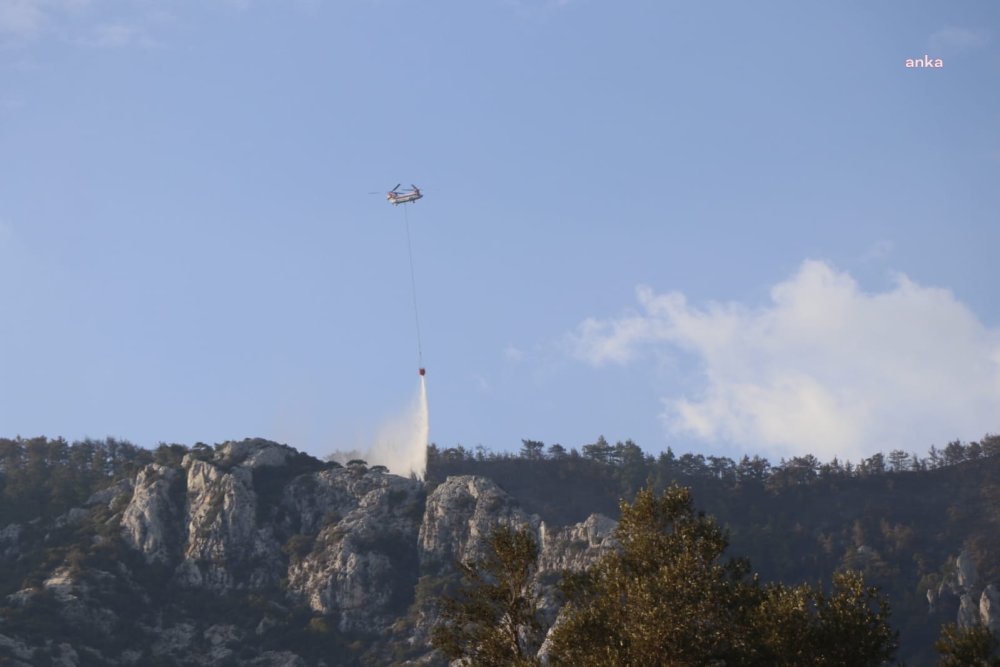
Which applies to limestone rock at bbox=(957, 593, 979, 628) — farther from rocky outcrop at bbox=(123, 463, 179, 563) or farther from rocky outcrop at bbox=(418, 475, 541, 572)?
rocky outcrop at bbox=(123, 463, 179, 563)

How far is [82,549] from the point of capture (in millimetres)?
176000

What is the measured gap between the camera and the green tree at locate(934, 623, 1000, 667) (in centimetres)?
7112

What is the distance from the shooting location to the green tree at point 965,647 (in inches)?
2800

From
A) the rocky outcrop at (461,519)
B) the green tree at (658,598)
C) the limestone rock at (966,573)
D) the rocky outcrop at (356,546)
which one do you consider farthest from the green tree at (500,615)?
the limestone rock at (966,573)

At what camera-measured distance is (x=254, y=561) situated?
579ft

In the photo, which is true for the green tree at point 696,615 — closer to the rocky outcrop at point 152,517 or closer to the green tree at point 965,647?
the green tree at point 965,647

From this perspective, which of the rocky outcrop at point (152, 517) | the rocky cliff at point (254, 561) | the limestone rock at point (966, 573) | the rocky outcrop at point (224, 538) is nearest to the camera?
the rocky cliff at point (254, 561)

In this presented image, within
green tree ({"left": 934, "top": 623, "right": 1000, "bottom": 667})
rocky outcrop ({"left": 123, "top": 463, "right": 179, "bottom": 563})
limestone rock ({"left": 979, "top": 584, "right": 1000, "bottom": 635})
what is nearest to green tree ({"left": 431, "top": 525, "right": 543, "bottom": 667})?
green tree ({"left": 934, "top": 623, "right": 1000, "bottom": 667})

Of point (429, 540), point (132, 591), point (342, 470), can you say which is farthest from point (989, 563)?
point (132, 591)

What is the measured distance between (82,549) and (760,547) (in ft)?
311

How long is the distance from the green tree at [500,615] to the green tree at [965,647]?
23491mm

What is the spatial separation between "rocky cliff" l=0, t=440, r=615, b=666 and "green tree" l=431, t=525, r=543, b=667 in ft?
270

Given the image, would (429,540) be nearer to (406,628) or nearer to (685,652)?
(406,628)

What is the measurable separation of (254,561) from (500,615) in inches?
4611
